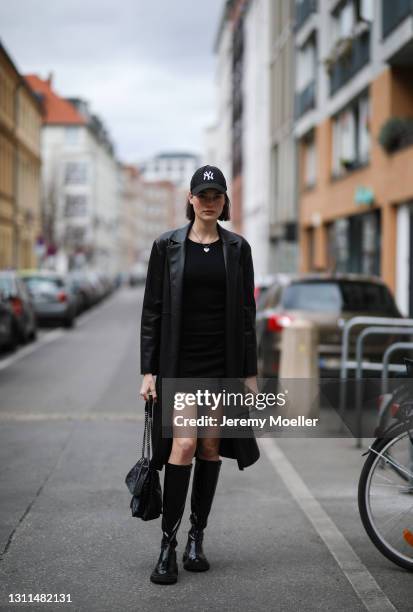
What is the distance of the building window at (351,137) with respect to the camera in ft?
83.6

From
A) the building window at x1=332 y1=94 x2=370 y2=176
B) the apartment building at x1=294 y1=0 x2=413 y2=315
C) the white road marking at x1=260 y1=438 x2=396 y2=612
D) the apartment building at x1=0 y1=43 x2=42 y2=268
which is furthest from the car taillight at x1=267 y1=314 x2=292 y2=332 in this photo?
the apartment building at x1=0 y1=43 x2=42 y2=268

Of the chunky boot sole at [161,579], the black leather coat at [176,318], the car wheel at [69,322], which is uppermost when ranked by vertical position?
the black leather coat at [176,318]

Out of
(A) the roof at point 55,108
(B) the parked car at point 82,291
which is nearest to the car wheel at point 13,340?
(B) the parked car at point 82,291

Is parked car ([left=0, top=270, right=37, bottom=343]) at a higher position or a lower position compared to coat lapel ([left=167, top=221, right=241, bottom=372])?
lower

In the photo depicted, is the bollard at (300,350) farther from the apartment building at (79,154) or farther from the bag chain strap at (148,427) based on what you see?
the apartment building at (79,154)

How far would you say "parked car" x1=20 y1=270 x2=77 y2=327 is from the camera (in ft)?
91.0

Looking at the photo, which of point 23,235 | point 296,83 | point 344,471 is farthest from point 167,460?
point 23,235

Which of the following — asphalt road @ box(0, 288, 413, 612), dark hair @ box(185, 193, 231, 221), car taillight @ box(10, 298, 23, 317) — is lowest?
asphalt road @ box(0, 288, 413, 612)

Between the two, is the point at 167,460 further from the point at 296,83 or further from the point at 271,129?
the point at 271,129

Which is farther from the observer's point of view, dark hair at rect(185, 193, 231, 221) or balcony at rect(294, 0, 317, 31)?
balcony at rect(294, 0, 317, 31)

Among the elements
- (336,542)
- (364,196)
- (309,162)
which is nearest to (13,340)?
(364,196)

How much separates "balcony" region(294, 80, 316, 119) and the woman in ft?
90.6

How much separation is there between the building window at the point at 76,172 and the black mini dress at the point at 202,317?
100925mm

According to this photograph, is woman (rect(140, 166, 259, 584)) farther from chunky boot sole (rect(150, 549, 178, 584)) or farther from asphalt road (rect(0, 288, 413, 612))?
asphalt road (rect(0, 288, 413, 612))
